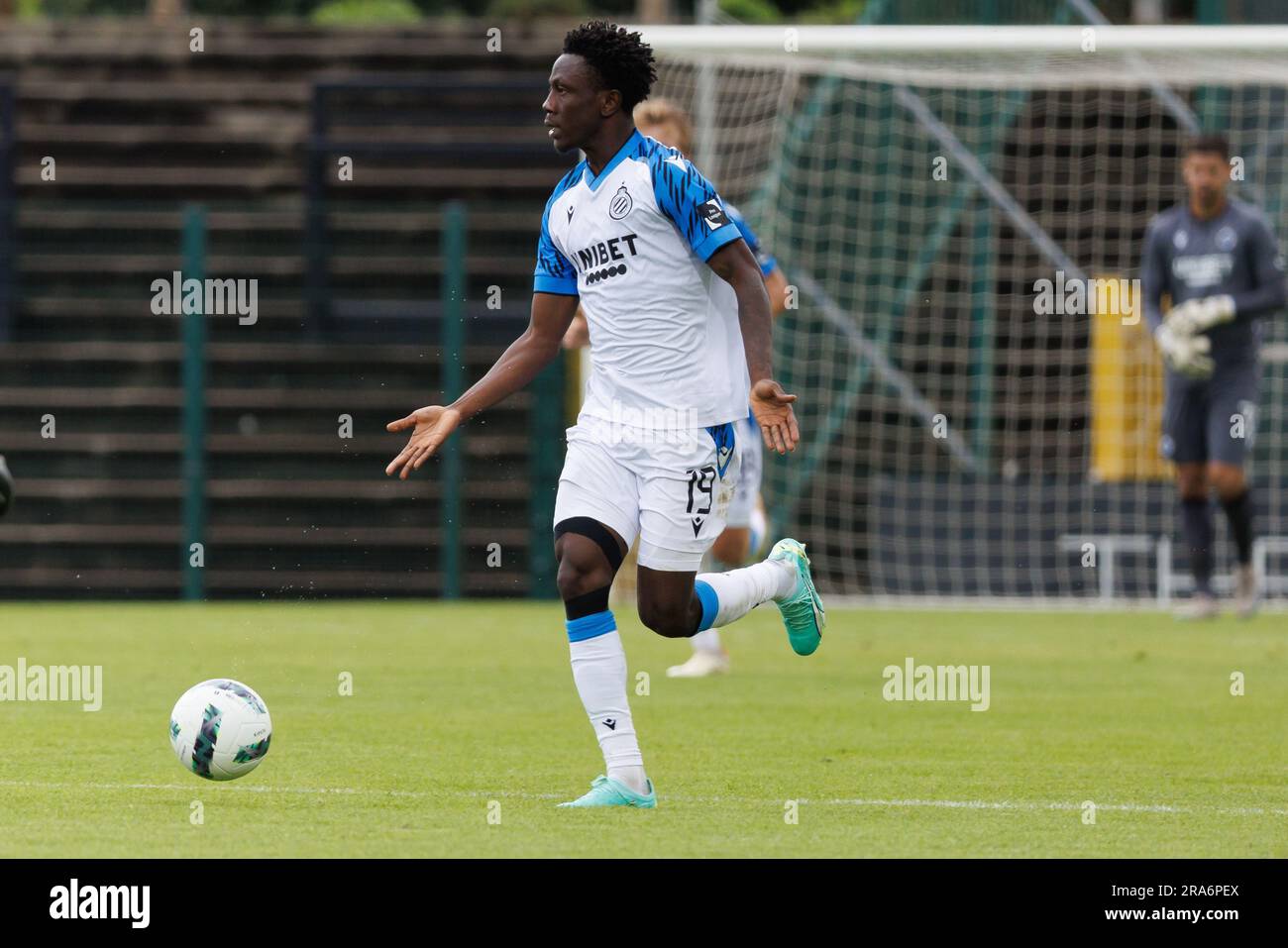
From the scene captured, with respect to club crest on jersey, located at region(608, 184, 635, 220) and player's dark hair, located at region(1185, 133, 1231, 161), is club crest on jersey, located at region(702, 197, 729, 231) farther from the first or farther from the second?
player's dark hair, located at region(1185, 133, 1231, 161)

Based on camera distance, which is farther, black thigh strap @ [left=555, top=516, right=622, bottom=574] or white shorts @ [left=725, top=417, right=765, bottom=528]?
white shorts @ [left=725, top=417, right=765, bottom=528]

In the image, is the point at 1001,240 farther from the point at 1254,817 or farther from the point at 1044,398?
the point at 1254,817

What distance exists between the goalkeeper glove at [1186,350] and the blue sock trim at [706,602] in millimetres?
7285

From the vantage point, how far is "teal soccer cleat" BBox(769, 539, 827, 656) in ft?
25.5

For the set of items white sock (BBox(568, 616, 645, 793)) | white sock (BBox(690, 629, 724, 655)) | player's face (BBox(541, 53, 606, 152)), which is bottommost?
white sock (BBox(690, 629, 724, 655))

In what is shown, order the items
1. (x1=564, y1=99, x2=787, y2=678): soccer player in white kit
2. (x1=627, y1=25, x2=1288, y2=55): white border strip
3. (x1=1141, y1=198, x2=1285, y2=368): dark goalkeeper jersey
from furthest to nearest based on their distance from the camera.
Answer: (x1=627, y1=25, x2=1288, y2=55): white border strip, (x1=1141, y1=198, x2=1285, y2=368): dark goalkeeper jersey, (x1=564, y1=99, x2=787, y2=678): soccer player in white kit

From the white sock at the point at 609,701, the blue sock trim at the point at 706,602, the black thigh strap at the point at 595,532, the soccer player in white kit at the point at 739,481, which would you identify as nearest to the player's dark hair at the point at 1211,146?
the soccer player in white kit at the point at 739,481

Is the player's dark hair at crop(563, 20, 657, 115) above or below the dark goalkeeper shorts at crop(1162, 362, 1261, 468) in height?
above

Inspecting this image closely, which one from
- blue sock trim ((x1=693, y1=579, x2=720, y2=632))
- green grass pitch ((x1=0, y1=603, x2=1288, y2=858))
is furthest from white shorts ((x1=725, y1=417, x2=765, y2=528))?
blue sock trim ((x1=693, y1=579, x2=720, y2=632))

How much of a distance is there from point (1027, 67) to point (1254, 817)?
9759 mm

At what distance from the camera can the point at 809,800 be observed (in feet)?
22.1

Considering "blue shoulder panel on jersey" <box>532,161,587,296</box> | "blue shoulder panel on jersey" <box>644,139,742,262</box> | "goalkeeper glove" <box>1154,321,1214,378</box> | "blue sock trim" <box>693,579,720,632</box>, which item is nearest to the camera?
"blue shoulder panel on jersey" <box>644,139,742,262</box>

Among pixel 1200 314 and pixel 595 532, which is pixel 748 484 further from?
pixel 1200 314

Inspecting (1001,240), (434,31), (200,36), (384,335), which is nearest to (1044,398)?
(1001,240)
